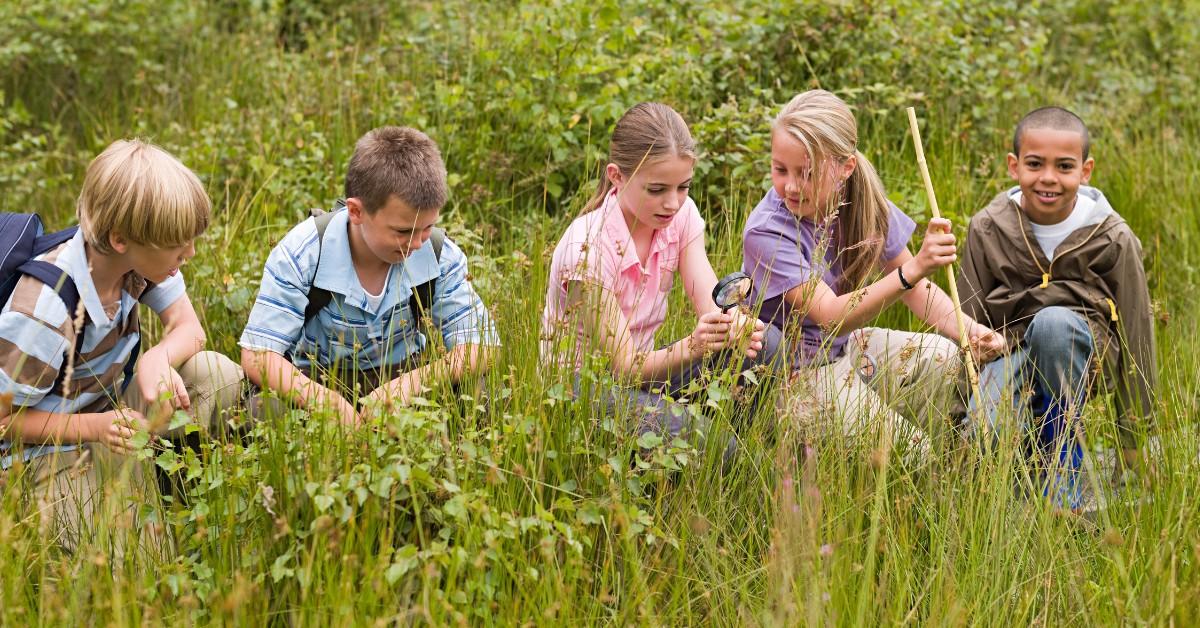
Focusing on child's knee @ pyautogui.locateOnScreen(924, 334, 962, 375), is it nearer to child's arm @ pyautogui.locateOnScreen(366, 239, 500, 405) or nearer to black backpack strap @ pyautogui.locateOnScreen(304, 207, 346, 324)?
child's arm @ pyautogui.locateOnScreen(366, 239, 500, 405)

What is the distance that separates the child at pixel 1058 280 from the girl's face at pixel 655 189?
1041 millimetres

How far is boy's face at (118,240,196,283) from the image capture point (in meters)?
3.15

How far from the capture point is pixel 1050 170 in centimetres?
399

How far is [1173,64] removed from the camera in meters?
7.37

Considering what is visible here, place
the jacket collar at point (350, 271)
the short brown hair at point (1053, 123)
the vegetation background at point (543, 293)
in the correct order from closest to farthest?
the vegetation background at point (543, 293), the jacket collar at point (350, 271), the short brown hair at point (1053, 123)

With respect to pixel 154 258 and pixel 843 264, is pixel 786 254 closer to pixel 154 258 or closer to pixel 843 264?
pixel 843 264

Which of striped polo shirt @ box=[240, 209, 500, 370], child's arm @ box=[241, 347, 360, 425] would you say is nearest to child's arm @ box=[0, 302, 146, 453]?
child's arm @ box=[241, 347, 360, 425]

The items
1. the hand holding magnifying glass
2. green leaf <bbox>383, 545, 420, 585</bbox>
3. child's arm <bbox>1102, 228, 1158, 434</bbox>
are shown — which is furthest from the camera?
child's arm <bbox>1102, 228, 1158, 434</bbox>

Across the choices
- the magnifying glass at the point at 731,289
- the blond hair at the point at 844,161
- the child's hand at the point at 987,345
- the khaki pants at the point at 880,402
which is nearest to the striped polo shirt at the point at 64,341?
the magnifying glass at the point at 731,289

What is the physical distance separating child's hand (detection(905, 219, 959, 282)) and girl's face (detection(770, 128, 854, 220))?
0.39m

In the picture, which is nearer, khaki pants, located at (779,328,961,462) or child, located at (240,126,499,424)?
khaki pants, located at (779,328,961,462)

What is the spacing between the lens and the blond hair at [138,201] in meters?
3.06

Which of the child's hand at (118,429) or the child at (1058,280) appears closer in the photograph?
the child's hand at (118,429)

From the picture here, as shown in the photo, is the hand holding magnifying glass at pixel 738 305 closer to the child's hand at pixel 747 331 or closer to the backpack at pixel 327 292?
the child's hand at pixel 747 331
